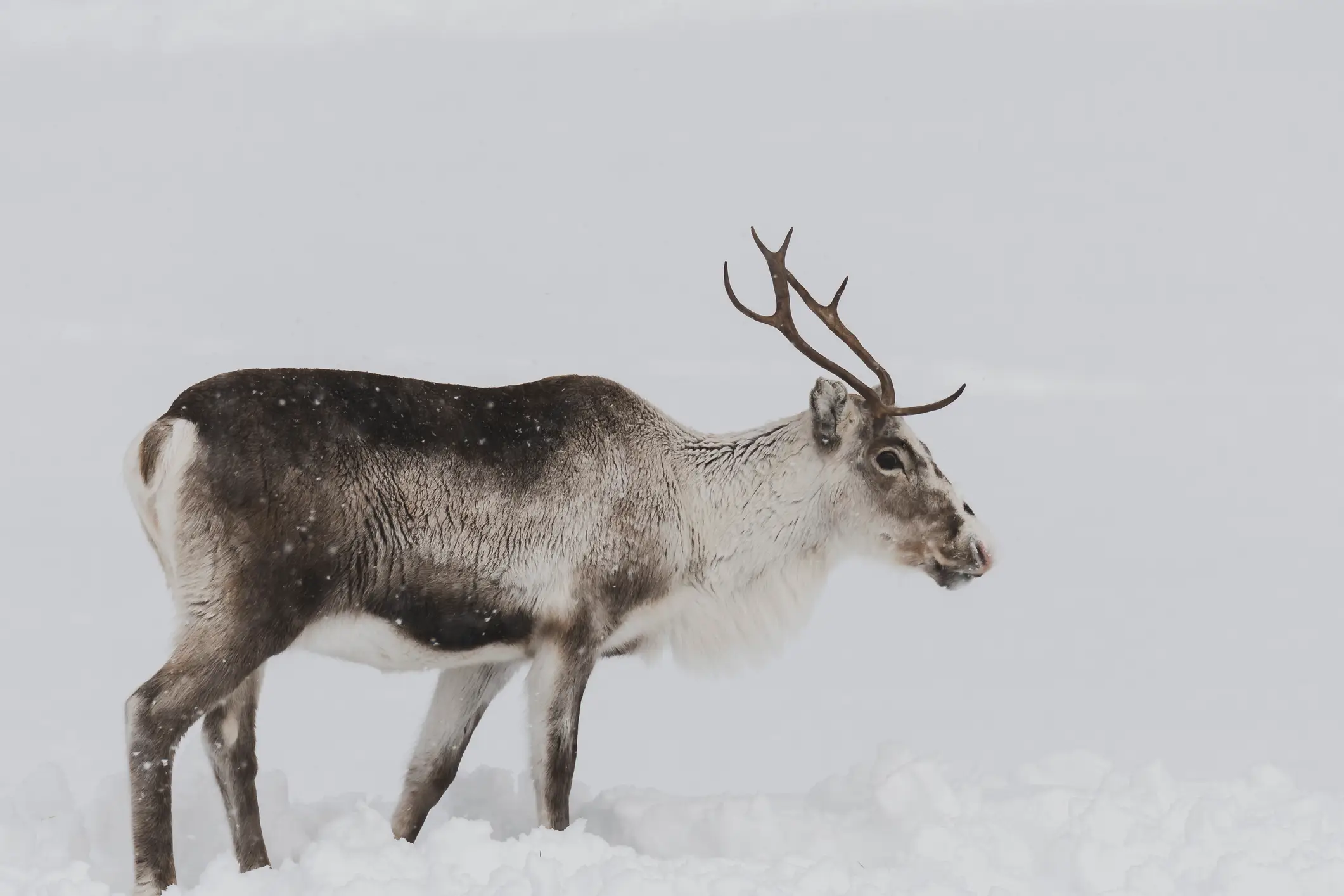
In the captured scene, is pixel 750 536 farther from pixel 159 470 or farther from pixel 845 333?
pixel 159 470

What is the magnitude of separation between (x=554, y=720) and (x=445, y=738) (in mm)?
953

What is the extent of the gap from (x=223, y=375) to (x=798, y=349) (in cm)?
297

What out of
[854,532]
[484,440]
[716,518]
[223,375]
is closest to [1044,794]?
[854,532]

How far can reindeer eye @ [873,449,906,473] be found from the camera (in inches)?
320

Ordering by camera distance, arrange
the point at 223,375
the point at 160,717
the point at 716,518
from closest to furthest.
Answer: the point at 160,717 < the point at 223,375 < the point at 716,518

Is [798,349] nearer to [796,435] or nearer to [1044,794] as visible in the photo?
[796,435]

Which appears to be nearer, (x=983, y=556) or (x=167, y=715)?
(x=167, y=715)

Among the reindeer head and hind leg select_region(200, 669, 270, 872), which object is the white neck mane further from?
hind leg select_region(200, 669, 270, 872)

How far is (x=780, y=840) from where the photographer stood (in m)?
7.88

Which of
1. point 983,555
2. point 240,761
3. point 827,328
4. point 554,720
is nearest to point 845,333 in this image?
point 827,328

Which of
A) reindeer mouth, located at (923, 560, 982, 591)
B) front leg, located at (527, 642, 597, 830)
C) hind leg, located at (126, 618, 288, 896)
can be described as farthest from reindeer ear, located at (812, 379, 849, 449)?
hind leg, located at (126, 618, 288, 896)

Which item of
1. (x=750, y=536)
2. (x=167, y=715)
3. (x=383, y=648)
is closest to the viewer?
(x=167, y=715)

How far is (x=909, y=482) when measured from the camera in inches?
320

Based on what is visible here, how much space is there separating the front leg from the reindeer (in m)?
0.01
